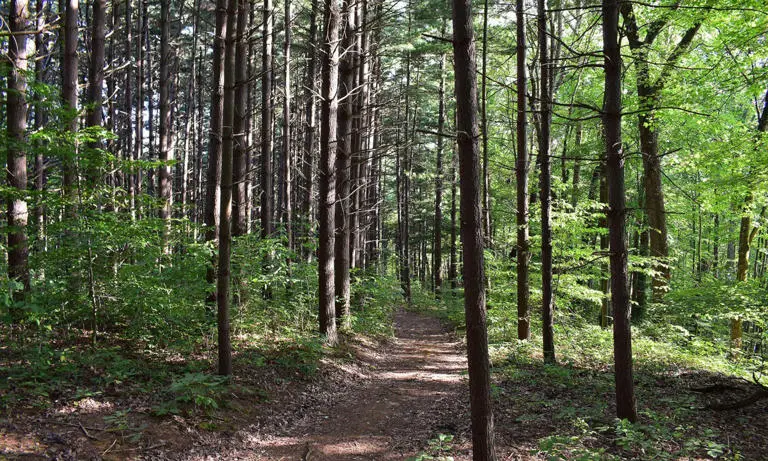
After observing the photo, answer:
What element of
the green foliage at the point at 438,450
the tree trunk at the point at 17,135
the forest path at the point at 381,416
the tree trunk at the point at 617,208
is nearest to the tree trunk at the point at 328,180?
the forest path at the point at 381,416

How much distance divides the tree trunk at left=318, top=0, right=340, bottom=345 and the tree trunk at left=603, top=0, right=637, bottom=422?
20.5 ft

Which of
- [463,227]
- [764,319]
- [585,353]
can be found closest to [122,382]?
[463,227]

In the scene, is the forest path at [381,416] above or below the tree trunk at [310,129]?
below

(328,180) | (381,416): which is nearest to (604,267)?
(328,180)

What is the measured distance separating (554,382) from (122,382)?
7.10m

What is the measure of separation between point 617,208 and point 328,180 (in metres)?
6.52

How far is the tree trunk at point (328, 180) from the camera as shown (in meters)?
10.1

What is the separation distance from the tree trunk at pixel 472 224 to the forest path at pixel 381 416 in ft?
4.67

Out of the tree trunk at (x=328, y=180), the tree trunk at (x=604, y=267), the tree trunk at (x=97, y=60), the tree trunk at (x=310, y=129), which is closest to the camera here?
the tree trunk at (x=97, y=60)

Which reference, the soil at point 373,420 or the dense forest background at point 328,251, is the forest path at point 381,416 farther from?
the dense forest background at point 328,251

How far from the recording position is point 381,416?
685 centimetres

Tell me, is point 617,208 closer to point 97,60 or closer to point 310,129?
point 310,129

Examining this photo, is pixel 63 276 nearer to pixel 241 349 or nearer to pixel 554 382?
pixel 241 349

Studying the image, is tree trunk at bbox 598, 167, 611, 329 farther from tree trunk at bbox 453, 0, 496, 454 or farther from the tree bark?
tree trunk at bbox 453, 0, 496, 454
